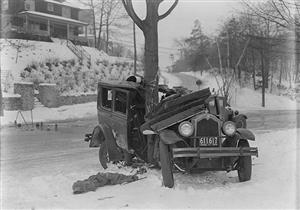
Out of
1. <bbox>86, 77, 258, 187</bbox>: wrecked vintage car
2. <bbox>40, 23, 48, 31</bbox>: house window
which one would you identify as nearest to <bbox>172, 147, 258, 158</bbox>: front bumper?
<bbox>86, 77, 258, 187</bbox>: wrecked vintage car

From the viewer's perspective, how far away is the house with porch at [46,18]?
4578 centimetres

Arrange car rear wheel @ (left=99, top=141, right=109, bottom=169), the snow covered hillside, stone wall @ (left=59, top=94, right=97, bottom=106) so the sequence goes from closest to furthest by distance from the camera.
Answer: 1. the snow covered hillside
2. car rear wheel @ (left=99, top=141, right=109, bottom=169)
3. stone wall @ (left=59, top=94, right=97, bottom=106)

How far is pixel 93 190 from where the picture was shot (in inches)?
262

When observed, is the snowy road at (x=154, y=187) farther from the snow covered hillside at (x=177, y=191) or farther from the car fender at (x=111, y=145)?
the car fender at (x=111, y=145)

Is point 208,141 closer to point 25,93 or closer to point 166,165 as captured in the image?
point 166,165

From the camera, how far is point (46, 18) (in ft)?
159

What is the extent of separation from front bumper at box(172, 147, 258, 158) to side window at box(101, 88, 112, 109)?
3332 mm

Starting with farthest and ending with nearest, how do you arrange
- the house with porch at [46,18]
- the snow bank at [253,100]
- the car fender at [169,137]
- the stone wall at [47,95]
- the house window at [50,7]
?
the house window at [50,7], the house with porch at [46,18], the snow bank at [253,100], the stone wall at [47,95], the car fender at [169,137]

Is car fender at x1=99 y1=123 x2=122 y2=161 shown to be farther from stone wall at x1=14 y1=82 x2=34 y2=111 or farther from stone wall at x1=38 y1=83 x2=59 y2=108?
stone wall at x1=38 y1=83 x2=59 y2=108

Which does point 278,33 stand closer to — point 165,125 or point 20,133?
point 165,125

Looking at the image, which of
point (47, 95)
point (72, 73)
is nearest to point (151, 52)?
point (47, 95)

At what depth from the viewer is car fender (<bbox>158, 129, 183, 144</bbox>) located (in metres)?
6.56

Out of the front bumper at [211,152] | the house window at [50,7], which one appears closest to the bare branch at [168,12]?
the front bumper at [211,152]

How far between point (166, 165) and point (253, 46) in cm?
1026
